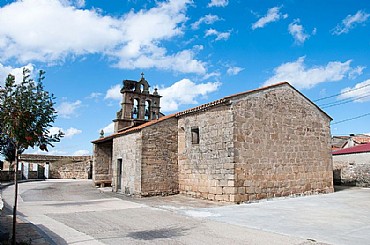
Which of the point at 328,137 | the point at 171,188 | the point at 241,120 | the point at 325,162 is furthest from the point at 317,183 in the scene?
the point at 171,188

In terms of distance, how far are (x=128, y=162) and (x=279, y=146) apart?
A: 734cm

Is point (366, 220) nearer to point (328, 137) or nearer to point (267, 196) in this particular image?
point (267, 196)

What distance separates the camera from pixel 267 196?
42.0 feet

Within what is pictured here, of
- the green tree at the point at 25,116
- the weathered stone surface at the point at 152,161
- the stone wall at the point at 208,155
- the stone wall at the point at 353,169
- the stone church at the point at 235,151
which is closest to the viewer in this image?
the green tree at the point at 25,116

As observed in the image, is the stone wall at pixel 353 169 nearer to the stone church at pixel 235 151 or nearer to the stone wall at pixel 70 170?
the stone church at pixel 235 151

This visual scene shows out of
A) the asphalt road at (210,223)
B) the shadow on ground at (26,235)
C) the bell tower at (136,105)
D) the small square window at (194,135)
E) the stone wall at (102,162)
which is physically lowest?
the asphalt road at (210,223)

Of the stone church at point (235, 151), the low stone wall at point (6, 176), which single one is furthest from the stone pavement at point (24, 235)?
the low stone wall at point (6, 176)

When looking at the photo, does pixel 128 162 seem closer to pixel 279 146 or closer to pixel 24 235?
pixel 279 146

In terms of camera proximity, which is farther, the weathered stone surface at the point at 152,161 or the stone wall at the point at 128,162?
the stone wall at the point at 128,162

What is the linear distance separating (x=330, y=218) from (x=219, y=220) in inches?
120

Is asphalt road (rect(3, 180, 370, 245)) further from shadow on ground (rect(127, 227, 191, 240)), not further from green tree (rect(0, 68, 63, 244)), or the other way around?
green tree (rect(0, 68, 63, 244))

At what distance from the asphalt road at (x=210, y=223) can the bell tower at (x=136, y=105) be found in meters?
10.1

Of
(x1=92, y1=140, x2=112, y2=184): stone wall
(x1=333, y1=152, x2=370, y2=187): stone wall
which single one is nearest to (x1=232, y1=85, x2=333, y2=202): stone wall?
(x1=333, y1=152, x2=370, y2=187): stone wall

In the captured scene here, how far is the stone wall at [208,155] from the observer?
1210 cm
